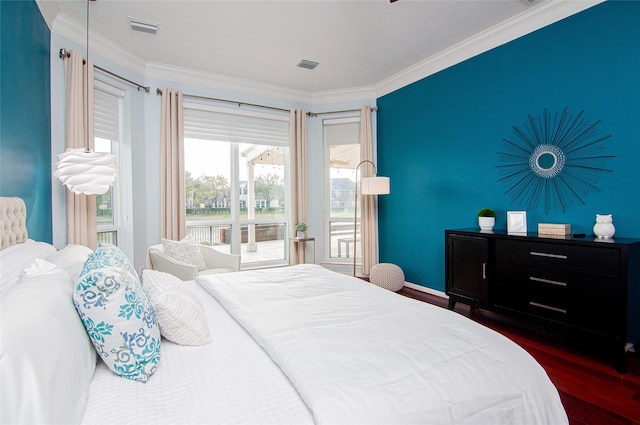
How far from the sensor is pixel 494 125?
3.44 metres

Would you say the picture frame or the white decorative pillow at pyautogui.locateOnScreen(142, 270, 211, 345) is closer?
the white decorative pillow at pyautogui.locateOnScreen(142, 270, 211, 345)

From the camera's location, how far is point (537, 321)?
2.67m

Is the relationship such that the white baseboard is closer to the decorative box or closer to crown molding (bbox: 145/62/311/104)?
the decorative box

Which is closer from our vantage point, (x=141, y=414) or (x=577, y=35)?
(x=141, y=414)

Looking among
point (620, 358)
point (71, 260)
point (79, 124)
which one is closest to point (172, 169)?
point (79, 124)

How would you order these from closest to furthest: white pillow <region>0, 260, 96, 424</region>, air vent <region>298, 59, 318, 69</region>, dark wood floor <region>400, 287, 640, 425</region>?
white pillow <region>0, 260, 96, 424</region>, dark wood floor <region>400, 287, 640, 425</region>, air vent <region>298, 59, 318, 69</region>

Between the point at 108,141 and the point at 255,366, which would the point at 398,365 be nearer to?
the point at 255,366

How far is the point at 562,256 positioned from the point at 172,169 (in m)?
4.19

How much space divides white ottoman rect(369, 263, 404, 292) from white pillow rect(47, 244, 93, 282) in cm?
316

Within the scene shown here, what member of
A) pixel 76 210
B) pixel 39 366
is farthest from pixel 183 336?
pixel 76 210

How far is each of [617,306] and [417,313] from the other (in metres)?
1.66

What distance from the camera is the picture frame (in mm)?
3055

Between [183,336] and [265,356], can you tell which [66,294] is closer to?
[183,336]

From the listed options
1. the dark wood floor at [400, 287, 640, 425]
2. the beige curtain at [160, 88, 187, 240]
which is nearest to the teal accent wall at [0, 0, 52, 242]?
the beige curtain at [160, 88, 187, 240]
